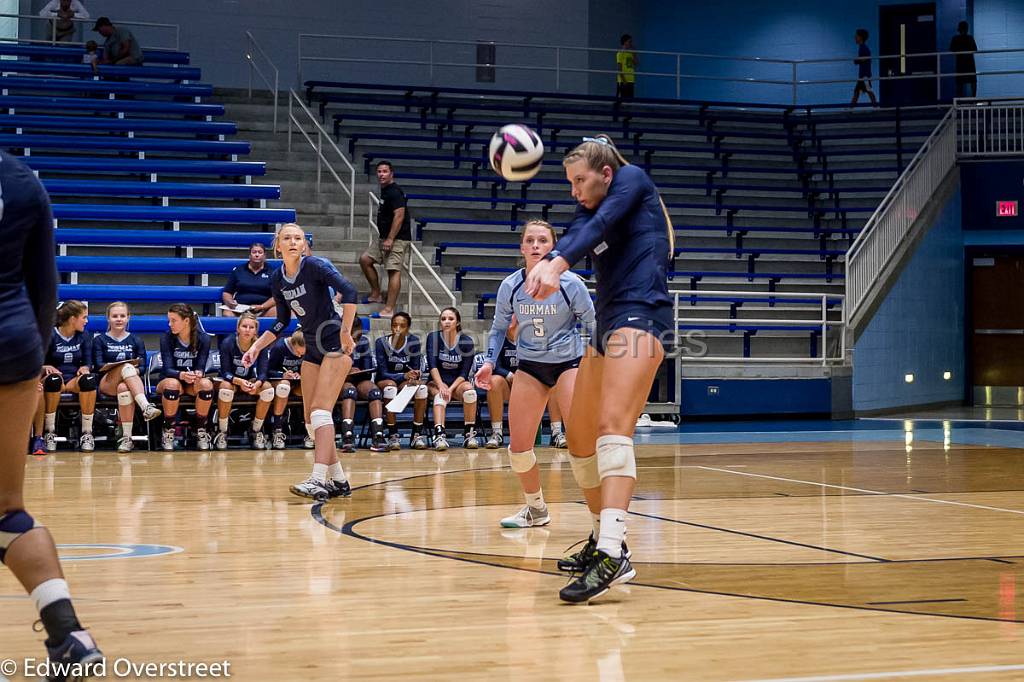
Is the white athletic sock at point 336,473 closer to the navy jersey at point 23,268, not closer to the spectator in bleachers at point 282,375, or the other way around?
the spectator in bleachers at point 282,375

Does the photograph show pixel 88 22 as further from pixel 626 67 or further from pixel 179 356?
pixel 179 356

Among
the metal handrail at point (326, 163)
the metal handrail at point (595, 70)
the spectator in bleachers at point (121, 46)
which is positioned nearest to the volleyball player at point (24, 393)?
the metal handrail at point (326, 163)

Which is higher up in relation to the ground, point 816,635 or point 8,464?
point 8,464

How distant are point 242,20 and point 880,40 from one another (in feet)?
44.2

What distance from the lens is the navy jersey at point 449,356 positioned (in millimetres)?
13578

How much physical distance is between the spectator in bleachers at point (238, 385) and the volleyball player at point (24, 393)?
9146 mm

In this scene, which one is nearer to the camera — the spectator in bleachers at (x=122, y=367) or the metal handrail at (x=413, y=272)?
the spectator in bleachers at (x=122, y=367)

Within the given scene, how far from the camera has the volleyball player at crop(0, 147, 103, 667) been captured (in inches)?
136

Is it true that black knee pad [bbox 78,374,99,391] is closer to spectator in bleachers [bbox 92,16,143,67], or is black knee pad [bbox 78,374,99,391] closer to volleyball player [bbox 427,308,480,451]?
volleyball player [bbox 427,308,480,451]

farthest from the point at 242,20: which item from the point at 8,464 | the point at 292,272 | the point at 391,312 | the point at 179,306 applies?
the point at 8,464

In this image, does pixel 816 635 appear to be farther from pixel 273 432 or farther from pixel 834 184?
pixel 834 184

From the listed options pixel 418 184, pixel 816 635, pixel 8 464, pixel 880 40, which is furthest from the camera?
pixel 880 40

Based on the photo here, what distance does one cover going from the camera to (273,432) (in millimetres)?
13016

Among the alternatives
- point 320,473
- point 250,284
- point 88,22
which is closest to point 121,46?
point 88,22
